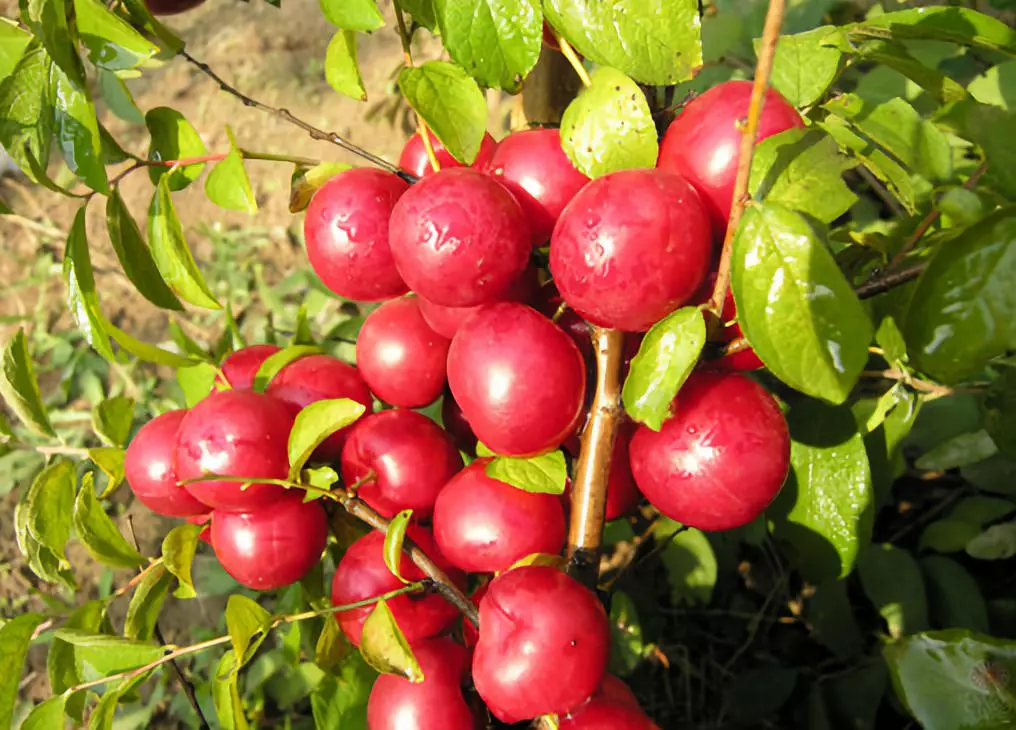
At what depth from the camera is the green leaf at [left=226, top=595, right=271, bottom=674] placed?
562mm

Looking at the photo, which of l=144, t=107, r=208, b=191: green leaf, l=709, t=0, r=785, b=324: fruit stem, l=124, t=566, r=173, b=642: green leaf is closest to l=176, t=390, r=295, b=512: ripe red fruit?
l=124, t=566, r=173, b=642: green leaf

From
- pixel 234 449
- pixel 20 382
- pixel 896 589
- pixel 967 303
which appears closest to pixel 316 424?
pixel 234 449

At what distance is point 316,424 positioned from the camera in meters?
0.58

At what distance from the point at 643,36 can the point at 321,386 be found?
38 cm

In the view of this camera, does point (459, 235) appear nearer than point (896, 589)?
Yes

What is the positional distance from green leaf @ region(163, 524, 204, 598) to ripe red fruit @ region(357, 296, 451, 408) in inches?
7.4

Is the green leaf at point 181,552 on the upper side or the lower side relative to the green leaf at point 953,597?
upper

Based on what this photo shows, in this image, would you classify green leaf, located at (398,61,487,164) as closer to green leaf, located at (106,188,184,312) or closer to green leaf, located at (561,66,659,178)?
green leaf, located at (561,66,659,178)

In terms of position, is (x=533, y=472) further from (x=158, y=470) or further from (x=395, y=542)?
(x=158, y=470)

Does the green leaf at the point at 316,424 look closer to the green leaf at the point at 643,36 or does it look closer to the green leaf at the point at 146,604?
the green leaf at the point at 146,604

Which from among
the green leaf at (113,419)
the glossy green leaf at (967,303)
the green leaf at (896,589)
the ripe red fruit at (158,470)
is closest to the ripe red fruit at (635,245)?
the glossy green leaf at (967,303)

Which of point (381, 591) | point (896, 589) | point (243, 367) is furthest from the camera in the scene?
point (896, 589)

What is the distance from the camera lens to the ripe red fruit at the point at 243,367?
2.43ft

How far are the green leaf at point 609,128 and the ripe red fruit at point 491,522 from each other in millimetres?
235
